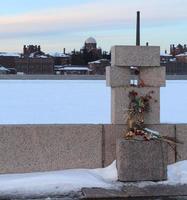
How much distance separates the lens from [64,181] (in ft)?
27.5

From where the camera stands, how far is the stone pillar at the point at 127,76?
940cm

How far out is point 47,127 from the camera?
30.3 ft

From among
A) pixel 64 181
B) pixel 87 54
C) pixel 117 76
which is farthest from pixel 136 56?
pixel 87 54

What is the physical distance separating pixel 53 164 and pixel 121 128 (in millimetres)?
1234

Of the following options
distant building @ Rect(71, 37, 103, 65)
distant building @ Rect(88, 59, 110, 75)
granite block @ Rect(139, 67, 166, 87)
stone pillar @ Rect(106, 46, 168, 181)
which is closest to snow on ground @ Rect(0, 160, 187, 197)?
stone pillar @ Rect(106, 46, 168, 181)

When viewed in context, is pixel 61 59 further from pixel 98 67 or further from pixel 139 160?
pixel 139 160

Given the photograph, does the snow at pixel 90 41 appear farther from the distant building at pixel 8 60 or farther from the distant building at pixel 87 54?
the distant building at pixel 8 60

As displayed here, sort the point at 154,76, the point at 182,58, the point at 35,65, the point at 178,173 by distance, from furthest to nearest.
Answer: the point at 182,58 < the point at 35,65 < the point at 154,76 < the point at 178,173

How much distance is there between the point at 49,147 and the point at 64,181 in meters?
1.02

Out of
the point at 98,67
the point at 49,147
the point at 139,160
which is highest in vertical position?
the point at 98,67

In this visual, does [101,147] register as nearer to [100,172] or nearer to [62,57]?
[100,172]

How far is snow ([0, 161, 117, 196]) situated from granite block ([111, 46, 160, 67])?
1.68 m

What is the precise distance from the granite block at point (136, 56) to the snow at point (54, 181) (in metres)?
1.68

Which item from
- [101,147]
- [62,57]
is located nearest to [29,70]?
[62,57]
